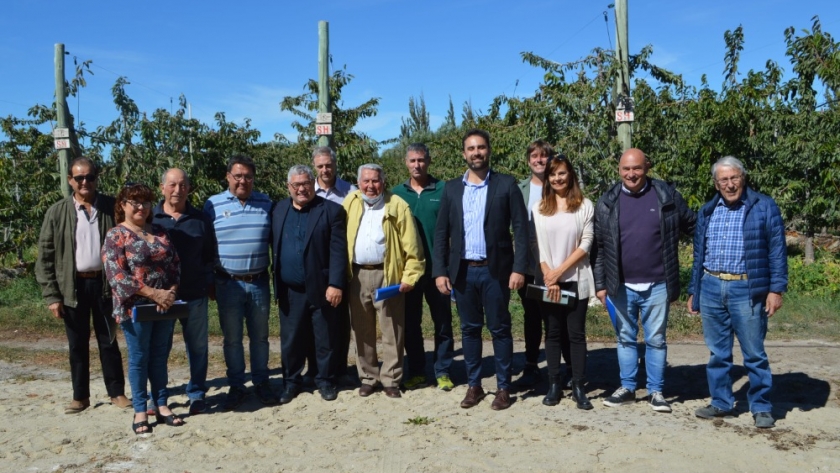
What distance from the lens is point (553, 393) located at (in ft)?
17.5

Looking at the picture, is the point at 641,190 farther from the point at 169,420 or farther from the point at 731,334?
the point at 169,420

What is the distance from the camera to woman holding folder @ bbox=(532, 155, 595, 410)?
5.13 metres

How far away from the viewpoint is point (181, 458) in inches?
175

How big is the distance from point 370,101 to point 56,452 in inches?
281

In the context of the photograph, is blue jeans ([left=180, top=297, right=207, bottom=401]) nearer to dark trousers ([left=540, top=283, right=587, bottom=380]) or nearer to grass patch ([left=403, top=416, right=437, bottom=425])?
grass patch ([left=403, top=416, right=437, bottom=425])

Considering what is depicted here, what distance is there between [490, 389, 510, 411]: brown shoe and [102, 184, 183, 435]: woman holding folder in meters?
2.31

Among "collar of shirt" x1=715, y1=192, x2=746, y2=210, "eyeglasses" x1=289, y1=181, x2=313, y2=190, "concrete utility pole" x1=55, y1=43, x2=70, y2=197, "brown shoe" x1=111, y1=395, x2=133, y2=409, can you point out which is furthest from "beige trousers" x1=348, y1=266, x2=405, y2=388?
"concrete utility pole" x1=55, y1=43, x2=70, y2=197

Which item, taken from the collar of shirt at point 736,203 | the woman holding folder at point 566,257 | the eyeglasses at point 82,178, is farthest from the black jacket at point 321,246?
the collar of shirt at point 736,203

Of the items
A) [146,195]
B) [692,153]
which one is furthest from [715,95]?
[146,195]

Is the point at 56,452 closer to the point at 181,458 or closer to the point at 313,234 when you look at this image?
the point at 181,458

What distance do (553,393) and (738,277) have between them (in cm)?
158

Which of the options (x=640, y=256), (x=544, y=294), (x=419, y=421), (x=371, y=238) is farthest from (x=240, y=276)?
(x=640, y=256)

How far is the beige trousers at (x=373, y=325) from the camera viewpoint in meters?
5.58

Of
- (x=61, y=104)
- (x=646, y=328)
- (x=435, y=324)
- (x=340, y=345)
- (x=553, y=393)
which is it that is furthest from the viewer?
(x=61, y=104)
